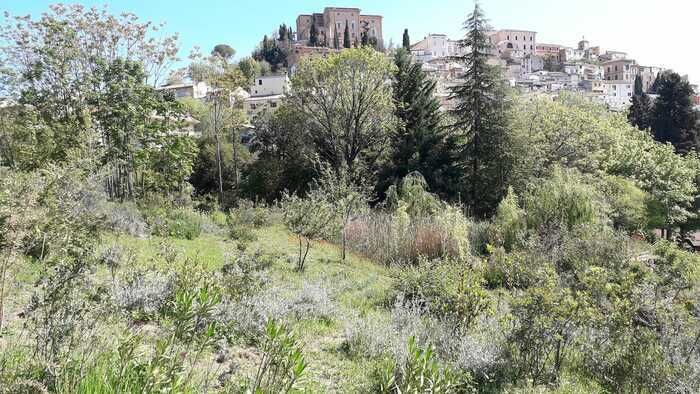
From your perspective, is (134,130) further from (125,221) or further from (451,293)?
(451,293)

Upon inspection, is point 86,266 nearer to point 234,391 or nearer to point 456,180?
point 234,391

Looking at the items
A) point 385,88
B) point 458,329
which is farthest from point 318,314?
point 385,88

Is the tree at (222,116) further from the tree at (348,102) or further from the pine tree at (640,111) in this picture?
the pine tree at (640,111)

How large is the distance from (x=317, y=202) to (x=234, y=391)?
6.80m

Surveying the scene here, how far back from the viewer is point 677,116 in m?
33.2

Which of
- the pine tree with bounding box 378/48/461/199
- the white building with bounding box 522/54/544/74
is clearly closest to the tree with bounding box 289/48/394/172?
the pine tree with bounding box 378/48/461/199

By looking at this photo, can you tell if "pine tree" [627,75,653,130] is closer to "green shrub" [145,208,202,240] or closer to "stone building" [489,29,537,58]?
"green shrub" [145,208,202,240]

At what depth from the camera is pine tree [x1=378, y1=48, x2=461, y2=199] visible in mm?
20016

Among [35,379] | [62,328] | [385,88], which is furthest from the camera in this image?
[385,88]

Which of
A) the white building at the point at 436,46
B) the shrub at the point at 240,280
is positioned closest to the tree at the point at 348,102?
the shrub at the point at 240,280

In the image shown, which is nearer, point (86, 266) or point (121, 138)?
point (86, 266)

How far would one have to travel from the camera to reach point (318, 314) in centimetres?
575

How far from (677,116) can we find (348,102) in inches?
1087

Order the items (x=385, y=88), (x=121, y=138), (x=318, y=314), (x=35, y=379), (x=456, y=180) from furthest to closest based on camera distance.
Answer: (x=385, y=88)
(x=456, y=180)
(x=121, y=138)
(x=318, y=314)
(x=35, y=379)
